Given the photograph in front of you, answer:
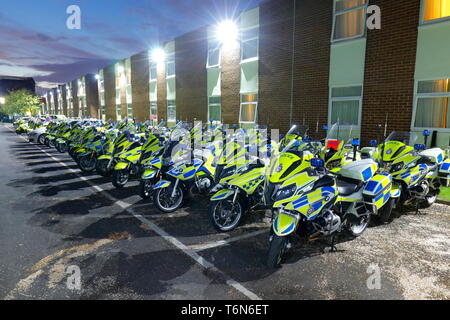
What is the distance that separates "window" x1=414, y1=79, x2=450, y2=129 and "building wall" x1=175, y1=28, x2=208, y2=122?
12.1 metres

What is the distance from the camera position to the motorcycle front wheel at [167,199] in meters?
5.91

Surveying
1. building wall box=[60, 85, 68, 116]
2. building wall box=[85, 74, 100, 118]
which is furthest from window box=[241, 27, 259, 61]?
building wall box=[60, 85, 68, 116]

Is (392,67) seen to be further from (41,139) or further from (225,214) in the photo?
(41,139)

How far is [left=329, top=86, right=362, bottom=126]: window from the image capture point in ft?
35.1

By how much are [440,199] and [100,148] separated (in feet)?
30.9

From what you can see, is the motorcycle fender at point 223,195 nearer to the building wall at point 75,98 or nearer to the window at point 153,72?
the window at point 153,72

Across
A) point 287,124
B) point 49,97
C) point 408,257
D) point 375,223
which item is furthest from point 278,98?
point 49,97

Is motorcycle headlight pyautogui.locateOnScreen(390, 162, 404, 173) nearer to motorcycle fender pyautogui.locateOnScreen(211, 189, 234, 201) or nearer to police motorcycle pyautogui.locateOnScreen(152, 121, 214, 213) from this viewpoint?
motorcycle fender pyautogui.locateOnScreen(211, 189, 234, 201)

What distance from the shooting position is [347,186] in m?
4.75

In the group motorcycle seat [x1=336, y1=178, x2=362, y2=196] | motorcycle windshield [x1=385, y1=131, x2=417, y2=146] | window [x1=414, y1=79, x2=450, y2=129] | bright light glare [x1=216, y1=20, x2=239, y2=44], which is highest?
bright light glare [x1=216, y1=20, x2=239, y2=44]

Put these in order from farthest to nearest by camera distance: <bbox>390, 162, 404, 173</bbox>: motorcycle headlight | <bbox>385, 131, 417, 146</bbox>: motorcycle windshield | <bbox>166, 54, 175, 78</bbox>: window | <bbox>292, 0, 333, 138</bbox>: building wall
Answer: <bbox>166, 54, 175, 78</bbox>: window, <bbox>292, 0, 333, 138</bbox>: building wall, <bbox>385, 131, 417, 146</bbox>: motorcycle windshield, <bbox>390, 162, 404, 173</bbox>: motorcycle headlight

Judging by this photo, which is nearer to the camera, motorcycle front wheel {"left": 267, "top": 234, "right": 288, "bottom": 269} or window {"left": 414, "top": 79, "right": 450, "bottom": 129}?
motorcycle front wheel {"left": 267, "top": 234, "right": 288, "bottom": 269}

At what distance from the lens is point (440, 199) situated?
667 centimetres
